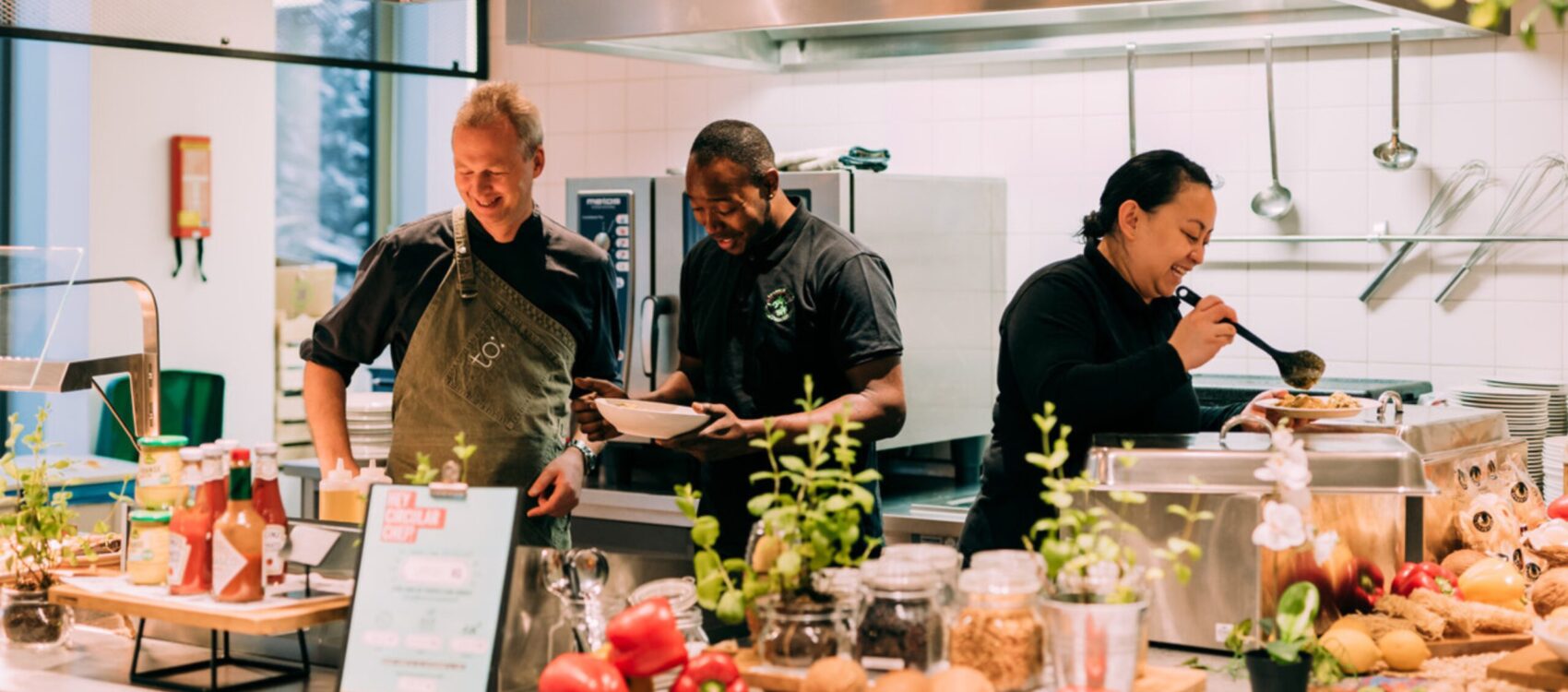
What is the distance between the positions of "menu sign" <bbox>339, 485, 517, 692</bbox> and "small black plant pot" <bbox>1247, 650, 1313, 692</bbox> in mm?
901

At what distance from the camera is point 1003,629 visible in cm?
190

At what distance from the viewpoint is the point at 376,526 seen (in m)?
2.16

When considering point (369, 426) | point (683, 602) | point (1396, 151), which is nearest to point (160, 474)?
point (683, 602)

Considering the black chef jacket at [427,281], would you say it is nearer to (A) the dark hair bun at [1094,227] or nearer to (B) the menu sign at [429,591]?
(A) the dark hair bun at [1094,227]

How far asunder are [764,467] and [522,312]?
0.54 metres

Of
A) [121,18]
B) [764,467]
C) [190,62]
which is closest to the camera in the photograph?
[764,467]

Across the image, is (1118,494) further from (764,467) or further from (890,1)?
(764,467)

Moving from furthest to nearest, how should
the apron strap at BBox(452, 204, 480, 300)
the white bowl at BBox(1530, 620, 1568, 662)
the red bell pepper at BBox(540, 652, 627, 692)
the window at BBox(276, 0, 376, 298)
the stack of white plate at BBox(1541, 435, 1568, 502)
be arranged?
the window at BBox(276, 0, 376, 298) → the stack of white plate at BBox(1541, 435, 1568, 502) → the apron strap at BBox(452, 204, 480, 300) → the white bowl at BBox(1530, 620, 1568, 662) → the red bell pepper at BBox(540, 652, 627, 692)

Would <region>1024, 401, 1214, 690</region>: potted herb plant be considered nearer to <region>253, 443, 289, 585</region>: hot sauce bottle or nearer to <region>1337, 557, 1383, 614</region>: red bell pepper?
<region>1337, 557, 1383, 614</region>: red bell pepper

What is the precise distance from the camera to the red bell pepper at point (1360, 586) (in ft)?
8.17

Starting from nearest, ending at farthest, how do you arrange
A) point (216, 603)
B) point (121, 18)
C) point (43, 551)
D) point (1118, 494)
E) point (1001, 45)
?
point (1118, 494)
point (216, 603)
point (43, 551)
point (121, 18)
point (1001, 45)

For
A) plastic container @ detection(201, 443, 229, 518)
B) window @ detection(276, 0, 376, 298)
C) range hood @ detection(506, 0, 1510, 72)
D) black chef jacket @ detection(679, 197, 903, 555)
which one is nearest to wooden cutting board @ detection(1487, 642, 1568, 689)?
range hood @ detection(506, 0, 1510, 72)

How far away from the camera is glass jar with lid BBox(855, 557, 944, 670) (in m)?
1.91

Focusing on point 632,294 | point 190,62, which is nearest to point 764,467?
point 632,294
